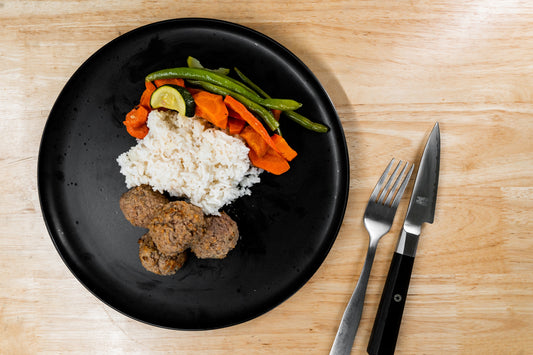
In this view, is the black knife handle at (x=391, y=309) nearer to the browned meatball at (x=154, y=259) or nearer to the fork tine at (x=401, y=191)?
the fork tine at (x=401, y=191)

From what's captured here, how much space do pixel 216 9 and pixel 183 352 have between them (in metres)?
2.80

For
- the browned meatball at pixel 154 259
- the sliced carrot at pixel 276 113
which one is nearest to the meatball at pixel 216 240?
the browned meatball at pixel 154 259

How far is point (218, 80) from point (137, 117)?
2.12 ft

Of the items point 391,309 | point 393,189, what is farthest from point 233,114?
point 391,309

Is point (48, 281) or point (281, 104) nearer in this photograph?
point (281, 104)

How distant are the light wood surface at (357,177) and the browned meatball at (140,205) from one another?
35.2 inches

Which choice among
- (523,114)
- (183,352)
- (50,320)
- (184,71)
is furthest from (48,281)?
(523,114)

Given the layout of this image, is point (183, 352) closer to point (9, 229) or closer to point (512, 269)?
point (9, 229)

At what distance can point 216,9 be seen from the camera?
9.60 ft

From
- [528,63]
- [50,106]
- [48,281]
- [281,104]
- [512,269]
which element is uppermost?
[528,63]

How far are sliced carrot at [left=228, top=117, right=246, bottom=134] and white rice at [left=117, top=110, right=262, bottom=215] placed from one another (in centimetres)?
5

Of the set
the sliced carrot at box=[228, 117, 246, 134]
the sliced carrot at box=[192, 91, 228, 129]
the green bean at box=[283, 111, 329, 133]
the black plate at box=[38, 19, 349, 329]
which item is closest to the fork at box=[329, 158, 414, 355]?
the black plate at box=[38, 19, 349, 329]

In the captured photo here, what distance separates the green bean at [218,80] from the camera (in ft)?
8.52

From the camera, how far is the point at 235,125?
2639 mm
